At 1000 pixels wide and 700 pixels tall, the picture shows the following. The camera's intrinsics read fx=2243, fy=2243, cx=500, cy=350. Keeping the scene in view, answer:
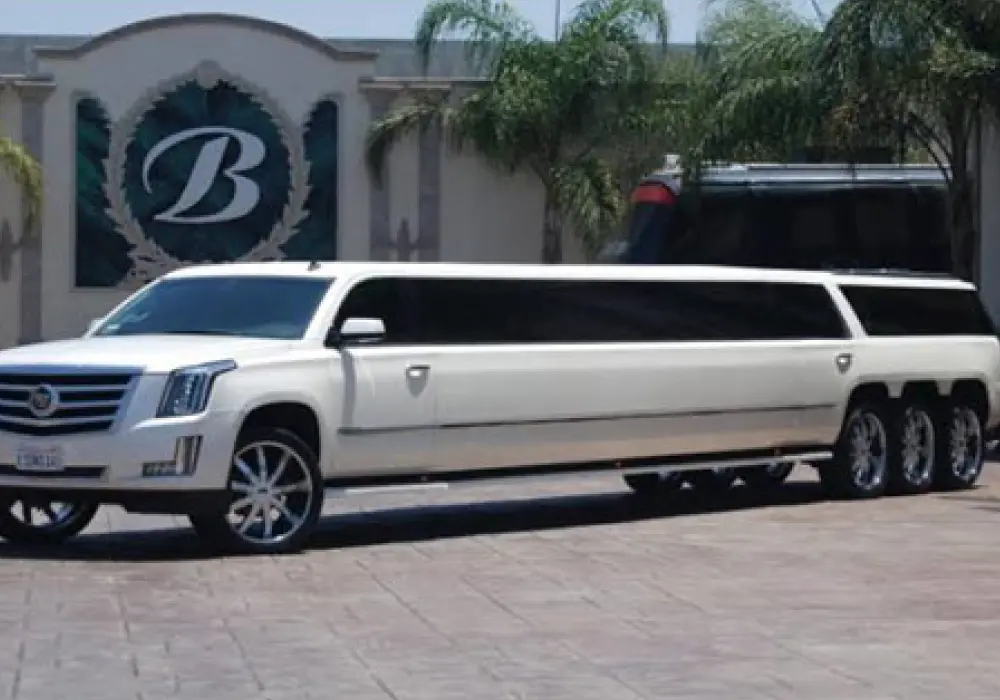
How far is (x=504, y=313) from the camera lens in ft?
50.6

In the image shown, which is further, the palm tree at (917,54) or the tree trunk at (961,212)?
the tree trunk at (961,212)

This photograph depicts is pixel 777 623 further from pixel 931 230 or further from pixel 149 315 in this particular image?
pixel 931 230

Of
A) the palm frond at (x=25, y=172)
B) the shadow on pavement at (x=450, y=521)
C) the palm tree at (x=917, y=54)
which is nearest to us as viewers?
the shadow on pavement at (x=450, y=521)

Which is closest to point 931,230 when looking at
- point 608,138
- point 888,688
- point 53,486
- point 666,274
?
point 608,138

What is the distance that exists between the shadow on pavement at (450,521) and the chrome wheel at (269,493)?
32cm

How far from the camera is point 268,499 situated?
1390cm

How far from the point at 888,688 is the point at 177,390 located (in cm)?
548

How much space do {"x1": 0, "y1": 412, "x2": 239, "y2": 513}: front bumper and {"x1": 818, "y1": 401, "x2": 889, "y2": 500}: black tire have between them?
6.48 metres

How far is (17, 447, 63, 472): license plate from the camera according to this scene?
13484 mm

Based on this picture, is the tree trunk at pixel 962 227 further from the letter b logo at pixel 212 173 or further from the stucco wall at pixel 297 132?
the letter b logo at pixel 212 173

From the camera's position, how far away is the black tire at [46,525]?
1452cm

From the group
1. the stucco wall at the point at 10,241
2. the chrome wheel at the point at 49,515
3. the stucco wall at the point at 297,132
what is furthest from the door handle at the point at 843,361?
the stucco wall at the point at 10,241

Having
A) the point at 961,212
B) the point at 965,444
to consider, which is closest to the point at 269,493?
the point at 965,444

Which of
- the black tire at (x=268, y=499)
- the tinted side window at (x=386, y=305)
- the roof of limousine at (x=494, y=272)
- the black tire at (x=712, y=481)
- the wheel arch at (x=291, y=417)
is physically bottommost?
the black tire at (x=712, y=481)
